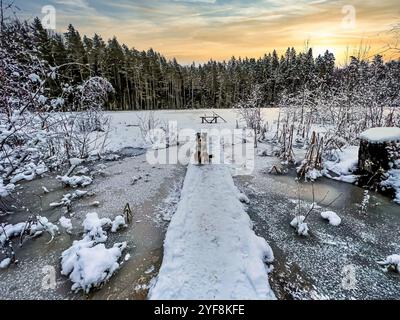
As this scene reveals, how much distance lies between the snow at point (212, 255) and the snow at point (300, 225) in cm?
80

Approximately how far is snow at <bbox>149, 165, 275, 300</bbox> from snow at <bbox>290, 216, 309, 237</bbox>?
804 mm

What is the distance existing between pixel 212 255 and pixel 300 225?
5.55ft

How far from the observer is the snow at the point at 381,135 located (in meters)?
5.12

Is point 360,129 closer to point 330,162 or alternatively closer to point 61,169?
point 330,162

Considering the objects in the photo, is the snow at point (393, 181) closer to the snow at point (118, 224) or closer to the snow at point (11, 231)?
the snow at point (118, 224)

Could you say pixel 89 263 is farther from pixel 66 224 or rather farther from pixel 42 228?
pixel 42 228

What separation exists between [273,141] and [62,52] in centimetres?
2506

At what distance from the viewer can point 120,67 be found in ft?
105

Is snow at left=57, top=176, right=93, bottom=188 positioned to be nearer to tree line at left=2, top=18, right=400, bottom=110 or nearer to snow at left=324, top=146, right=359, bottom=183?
snow at left=324, top=146, right=359, bottom=183

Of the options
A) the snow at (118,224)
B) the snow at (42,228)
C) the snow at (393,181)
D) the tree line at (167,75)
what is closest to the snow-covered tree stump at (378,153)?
the snow at (393,181)

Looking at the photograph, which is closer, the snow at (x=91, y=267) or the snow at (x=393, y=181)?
the snow at (x=91, y=267)

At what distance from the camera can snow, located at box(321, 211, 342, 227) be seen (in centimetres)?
396

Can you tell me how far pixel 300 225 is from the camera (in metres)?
3.72
